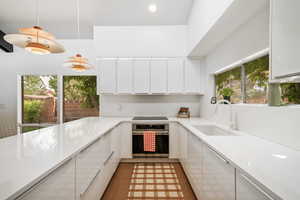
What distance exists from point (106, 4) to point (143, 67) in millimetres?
1320

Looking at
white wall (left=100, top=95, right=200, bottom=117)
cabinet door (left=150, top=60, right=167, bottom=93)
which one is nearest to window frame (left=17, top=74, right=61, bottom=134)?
white wall (left=100, top=95, right=200, bottom=117)

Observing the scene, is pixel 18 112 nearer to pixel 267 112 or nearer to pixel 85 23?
pixel 85 23

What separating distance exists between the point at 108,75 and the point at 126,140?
1383 millimetres

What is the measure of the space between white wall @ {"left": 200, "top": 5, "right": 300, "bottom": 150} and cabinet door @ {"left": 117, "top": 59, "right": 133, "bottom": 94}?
67.2 inches

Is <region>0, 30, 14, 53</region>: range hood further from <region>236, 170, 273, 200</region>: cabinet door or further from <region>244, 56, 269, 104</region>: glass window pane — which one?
<region>236, 170, 273, 200</region>: cabinet door

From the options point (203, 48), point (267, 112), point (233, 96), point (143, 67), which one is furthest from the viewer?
point (143, 67)

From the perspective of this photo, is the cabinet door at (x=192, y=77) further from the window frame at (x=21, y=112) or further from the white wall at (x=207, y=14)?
the window frame at (x=21, y=112)

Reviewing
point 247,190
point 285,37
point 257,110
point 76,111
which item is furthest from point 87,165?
point 76,111

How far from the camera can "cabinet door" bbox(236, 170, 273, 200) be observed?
73cm

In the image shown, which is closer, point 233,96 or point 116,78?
point 233,96

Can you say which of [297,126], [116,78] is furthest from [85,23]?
[297,126]

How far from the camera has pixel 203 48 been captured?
112 inches

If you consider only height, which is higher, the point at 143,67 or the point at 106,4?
the point at 106,4

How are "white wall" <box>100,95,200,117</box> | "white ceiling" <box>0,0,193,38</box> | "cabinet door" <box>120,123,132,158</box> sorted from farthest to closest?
"white wall" <box>100,95,200,117</box>, "cabinet door" <box>120,123,132,158</box>, "white ceiling" <box>0,0,193,38</box>
